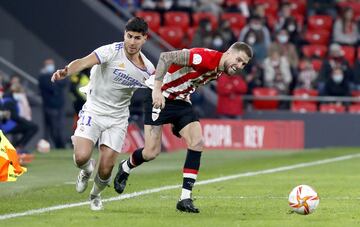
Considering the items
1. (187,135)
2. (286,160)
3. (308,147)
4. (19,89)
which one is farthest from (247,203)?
(308,147)

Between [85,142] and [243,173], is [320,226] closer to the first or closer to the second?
[85,142]

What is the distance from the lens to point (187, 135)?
1283cm

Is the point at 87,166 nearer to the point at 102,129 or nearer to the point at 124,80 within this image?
the point at 102,129

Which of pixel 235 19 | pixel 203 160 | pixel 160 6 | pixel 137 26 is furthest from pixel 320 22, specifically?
pixel 137 26

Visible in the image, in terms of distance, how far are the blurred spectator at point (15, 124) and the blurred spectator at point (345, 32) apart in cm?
1022

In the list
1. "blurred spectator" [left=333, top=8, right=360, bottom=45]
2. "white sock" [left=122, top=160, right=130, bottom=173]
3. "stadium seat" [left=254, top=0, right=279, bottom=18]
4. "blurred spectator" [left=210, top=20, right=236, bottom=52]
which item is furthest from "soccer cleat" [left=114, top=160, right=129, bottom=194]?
"stadium seat" [left=254, top=0, right=279, bottom=18]

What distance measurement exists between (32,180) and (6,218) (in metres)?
6.18

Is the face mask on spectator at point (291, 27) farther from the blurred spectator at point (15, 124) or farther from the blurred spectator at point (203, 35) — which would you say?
the blurred spectator at point (15, 124)

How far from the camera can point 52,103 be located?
27.0m

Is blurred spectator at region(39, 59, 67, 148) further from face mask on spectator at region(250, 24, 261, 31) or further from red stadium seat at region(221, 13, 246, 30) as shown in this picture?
red stadium seat at region(221, 13, 246, 30)

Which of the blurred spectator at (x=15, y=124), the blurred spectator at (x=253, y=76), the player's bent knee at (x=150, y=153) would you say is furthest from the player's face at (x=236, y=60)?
the blurred spectator at (x=253, y=76)

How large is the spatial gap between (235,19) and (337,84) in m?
3.59

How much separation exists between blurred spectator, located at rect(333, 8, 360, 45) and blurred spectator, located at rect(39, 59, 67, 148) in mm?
7835

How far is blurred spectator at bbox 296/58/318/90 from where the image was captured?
29.3 m
